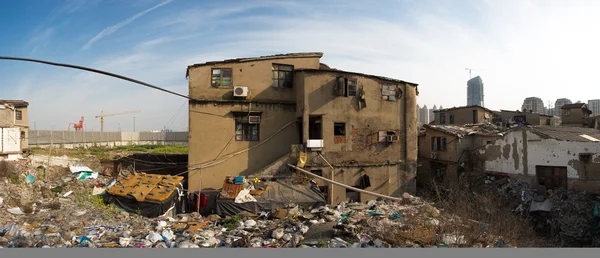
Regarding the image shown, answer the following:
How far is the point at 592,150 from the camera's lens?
12398 mm

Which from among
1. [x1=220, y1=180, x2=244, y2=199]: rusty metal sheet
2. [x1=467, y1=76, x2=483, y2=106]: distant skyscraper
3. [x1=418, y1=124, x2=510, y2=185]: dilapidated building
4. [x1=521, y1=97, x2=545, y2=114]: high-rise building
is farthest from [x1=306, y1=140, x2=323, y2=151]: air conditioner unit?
[x1=467, y1=76, x2=483, y2=106]: distant skyscraper

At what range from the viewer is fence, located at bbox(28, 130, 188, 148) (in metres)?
25.5

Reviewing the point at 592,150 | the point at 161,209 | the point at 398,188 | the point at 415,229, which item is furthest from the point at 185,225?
the point at 592,150

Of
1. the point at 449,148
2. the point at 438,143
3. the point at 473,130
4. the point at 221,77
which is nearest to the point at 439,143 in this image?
the point at 438,143

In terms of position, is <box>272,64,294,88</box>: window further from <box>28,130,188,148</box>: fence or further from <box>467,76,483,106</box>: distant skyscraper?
<box>467,76,483,106</box>: distant skyscraper

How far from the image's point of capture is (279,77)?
1409 cm

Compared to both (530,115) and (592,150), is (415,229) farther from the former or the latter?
(530,115)

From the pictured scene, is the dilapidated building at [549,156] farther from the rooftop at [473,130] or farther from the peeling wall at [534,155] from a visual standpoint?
the rooftop at [473,130]

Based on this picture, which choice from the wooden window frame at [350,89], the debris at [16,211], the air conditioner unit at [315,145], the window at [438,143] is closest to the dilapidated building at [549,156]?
the window at [438,143]

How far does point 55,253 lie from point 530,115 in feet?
115

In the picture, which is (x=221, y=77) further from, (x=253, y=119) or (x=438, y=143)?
(x=438, y=143)

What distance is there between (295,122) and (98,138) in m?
29.5

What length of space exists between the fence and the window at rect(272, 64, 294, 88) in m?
20.5

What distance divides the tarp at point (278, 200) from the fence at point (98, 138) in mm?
20761
